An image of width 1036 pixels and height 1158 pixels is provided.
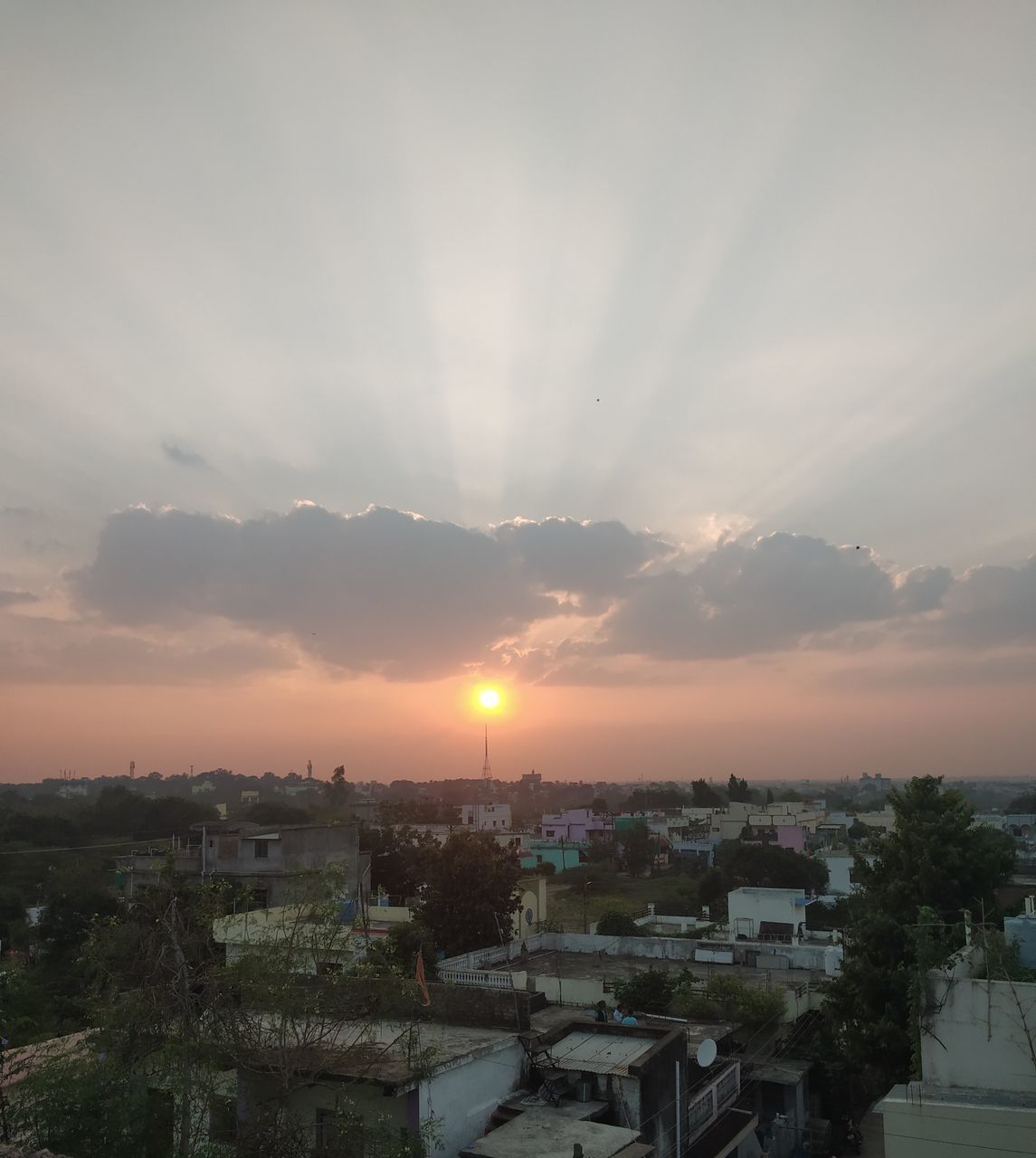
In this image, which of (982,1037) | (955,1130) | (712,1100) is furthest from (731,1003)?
(955,1130)

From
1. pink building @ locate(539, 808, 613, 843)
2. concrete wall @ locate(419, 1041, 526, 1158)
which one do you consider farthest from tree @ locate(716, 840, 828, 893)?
concrete wall @ locate(419, 1041, 526, 1158)

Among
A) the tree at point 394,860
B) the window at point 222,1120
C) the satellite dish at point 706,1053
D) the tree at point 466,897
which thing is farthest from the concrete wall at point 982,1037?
the tree at point 394,860

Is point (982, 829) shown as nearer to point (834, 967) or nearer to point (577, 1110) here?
point (834, 967)

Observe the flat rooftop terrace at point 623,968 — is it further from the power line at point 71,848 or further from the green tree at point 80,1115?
the power line at point 71,848

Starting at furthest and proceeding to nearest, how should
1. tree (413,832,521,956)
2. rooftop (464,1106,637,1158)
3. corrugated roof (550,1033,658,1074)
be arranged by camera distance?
tree (413,832,521,956), corrugated roof (550,1033,658,1074), rooftop (464,1106,637,1158)

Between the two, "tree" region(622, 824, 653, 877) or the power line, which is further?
"tree" region(622, 824, 653, 877)

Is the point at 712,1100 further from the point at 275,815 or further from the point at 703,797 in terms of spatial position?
the point at 703,797

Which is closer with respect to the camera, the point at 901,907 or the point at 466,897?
the point at 901,907

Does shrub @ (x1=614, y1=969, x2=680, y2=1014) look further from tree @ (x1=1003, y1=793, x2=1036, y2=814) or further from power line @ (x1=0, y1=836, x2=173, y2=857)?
tree @ (x1=1003, y1=793, x2=1036, y2=814)
